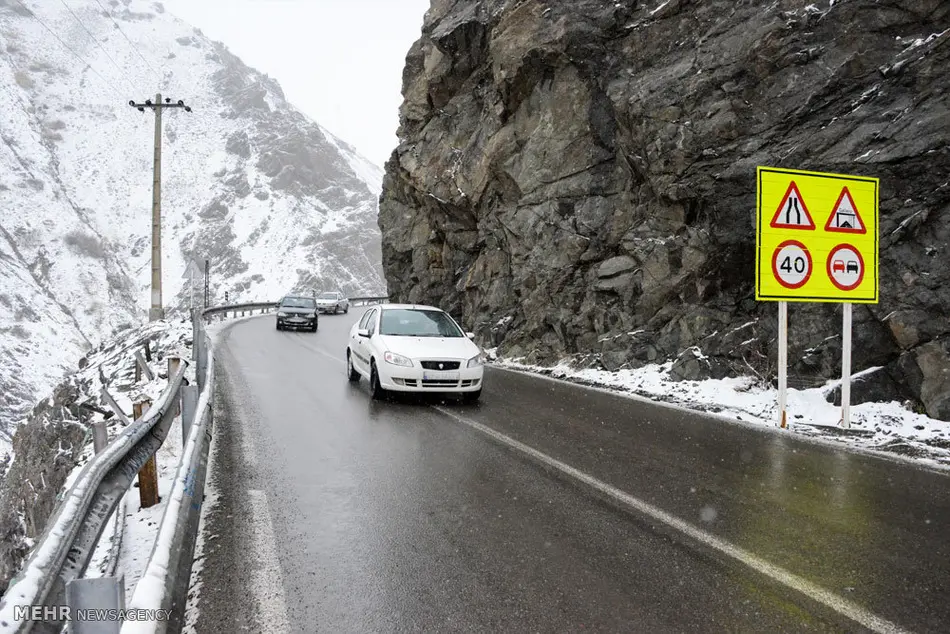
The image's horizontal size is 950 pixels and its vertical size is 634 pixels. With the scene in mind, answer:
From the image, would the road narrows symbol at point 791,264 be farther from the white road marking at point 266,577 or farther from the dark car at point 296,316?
the dark car at point 296,316

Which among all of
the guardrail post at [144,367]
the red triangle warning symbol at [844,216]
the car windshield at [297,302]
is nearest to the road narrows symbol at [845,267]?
the red triangle warning symbol at [844,216]

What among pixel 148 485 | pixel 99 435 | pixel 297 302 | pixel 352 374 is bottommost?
pixel 148 485

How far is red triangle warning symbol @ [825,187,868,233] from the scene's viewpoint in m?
8.76

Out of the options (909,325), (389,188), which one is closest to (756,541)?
(909,325)

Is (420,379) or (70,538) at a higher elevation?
(70,538)

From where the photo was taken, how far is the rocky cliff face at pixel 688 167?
921 centimetres

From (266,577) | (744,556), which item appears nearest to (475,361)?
(744,556)

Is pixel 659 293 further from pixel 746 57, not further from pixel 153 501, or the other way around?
pixel 153 501

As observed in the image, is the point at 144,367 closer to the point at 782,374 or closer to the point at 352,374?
the point at 352,374

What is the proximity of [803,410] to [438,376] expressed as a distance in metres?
5.36

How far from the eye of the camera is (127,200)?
494 ft

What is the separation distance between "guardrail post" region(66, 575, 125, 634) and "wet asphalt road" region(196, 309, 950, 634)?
3.38 ft

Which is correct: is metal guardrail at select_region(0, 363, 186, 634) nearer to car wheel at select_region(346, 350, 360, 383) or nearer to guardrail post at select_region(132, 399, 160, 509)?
guardrail post at select_region(132, 399, 160, 509)

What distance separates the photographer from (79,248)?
130375mm
